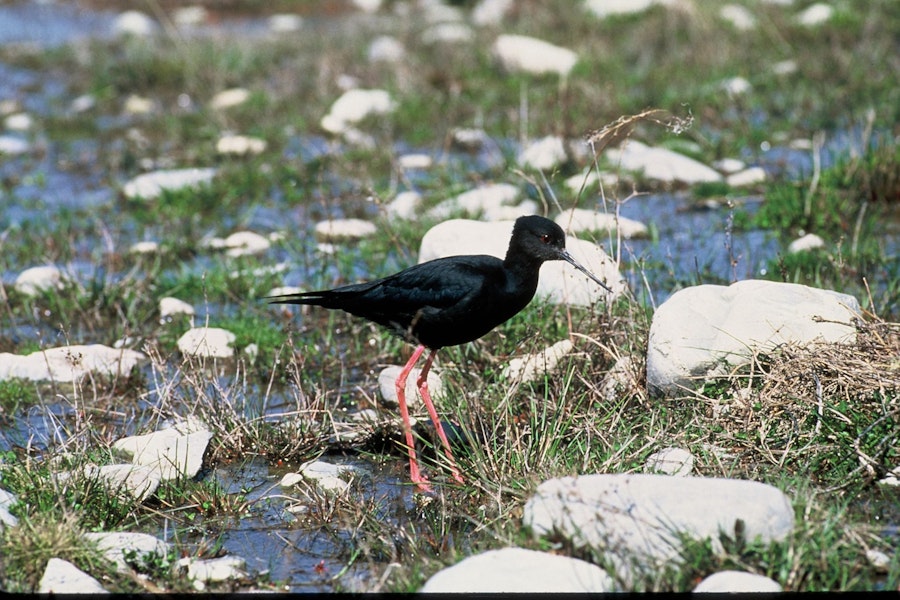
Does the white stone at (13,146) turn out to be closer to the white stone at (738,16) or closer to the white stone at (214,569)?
the white stone at (738,16)

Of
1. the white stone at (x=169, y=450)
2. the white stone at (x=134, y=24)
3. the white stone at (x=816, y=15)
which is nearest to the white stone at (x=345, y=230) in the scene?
the white stone at (x=169, y=450)

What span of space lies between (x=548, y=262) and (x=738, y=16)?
26.3ft

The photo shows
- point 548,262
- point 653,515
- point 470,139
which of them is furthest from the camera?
point 470,139

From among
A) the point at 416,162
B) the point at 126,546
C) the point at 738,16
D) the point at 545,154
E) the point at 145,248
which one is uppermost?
the point at 738,16

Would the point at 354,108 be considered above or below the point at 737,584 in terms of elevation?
below

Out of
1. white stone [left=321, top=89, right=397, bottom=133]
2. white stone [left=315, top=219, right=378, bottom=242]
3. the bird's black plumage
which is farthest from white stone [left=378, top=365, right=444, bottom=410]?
white stone [left=321, top=89, right=397, bottom=133]

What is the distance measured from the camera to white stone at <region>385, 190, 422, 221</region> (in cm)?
845

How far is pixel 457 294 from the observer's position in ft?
17.2

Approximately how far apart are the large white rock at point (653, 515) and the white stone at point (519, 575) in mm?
97

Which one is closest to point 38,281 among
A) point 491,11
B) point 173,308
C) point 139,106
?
point 173,308

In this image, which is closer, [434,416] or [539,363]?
[434,416]

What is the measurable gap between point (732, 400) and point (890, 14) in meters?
9.24

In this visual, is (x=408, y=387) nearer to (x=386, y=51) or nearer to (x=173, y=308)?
(x=173, y=308)

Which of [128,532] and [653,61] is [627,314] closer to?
[128,532]
